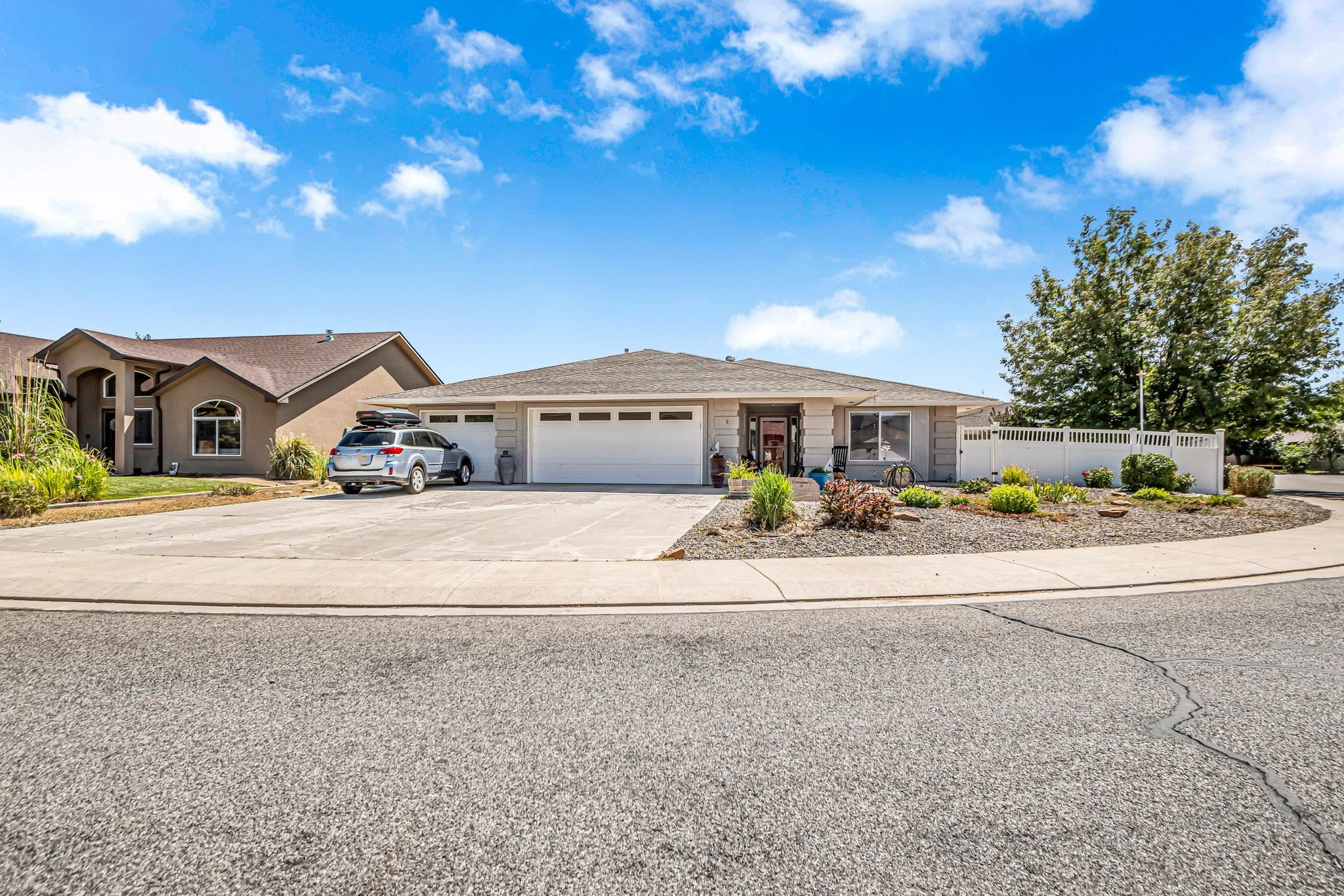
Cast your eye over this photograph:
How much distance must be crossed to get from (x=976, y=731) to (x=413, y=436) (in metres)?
16.2

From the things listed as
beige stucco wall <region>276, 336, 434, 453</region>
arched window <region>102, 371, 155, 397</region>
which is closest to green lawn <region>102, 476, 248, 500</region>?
beige stucco wall <region>276, 336, 434, 453</region>

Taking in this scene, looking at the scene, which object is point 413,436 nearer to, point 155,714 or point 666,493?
point 666,493

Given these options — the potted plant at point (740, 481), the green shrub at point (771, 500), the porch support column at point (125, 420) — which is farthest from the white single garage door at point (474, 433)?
the green shrub at point (771, 500)

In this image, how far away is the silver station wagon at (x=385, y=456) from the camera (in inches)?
620

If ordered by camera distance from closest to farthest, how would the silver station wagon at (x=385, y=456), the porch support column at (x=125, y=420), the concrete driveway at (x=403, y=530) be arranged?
the concrete driveway at (x=403, y=530) → the silver station wagon at (x=385, y=456) → the porch support column at (x=125, y=420)

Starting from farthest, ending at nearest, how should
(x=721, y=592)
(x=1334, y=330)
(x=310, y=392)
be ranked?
(x=310, y=392)
(x=1334, y=330)
(x=721, y=592)

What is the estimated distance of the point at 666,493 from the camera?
16375mm

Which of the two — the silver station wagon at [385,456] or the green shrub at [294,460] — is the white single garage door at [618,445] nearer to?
the silver station wagon at [385,456]

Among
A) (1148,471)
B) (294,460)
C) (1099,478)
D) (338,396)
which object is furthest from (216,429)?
(1148,471)

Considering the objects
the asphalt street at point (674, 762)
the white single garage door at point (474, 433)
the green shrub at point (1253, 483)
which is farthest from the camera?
the white single garage door at point (474, 433)

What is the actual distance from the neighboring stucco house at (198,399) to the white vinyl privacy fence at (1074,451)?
2219cm

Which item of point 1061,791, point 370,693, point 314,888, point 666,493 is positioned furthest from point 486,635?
point 666,493

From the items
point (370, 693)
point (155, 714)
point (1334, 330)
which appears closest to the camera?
point (155, 714)

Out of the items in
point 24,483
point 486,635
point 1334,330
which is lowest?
point 486,635
